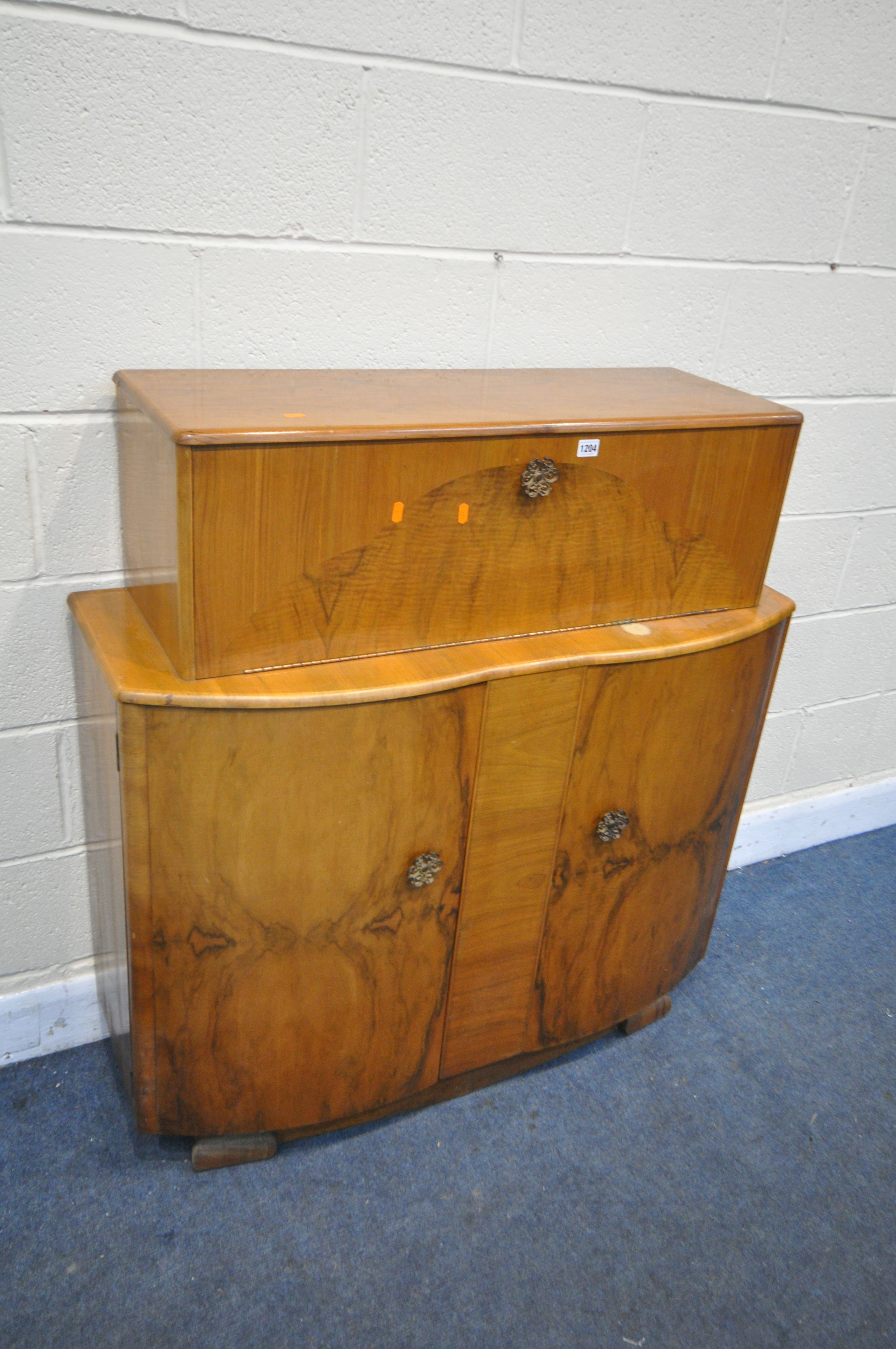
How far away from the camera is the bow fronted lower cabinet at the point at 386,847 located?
3.70 ft

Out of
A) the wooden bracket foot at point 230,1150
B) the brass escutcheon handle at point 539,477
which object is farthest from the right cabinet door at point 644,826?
the wooden bracket foot at point 230,1150

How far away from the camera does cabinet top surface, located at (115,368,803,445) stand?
1041mm

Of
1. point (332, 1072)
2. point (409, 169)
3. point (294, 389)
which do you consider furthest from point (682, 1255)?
point (409, 169)

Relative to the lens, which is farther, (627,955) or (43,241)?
(627,955)

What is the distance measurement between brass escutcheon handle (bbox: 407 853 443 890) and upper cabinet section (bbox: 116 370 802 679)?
0.26 meters

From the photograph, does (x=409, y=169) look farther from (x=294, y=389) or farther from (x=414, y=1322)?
(x=414, y=1322)

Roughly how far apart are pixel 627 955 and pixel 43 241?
124 centimetres

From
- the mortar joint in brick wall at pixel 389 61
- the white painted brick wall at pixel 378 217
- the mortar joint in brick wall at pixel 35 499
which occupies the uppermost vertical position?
the mortar joint in brick wall at pixel 389 61

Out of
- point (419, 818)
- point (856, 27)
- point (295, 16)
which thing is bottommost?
point (419, 818)

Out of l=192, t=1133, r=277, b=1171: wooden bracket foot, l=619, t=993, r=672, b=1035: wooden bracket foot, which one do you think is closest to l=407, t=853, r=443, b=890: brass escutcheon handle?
l=192, t=1133, r=277, b=1171: wooden bracket foot

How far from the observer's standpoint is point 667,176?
146cm

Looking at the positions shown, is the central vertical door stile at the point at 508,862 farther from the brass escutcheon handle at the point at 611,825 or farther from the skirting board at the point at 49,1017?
the skirting board at the point at 49,1017

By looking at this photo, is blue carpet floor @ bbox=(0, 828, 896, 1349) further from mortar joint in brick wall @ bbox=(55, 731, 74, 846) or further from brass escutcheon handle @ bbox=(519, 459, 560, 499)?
brass escutcheon handle @ bbox=(519, 459, 560, 499)

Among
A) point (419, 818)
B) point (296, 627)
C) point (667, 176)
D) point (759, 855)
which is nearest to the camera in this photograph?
point (296, 627)
